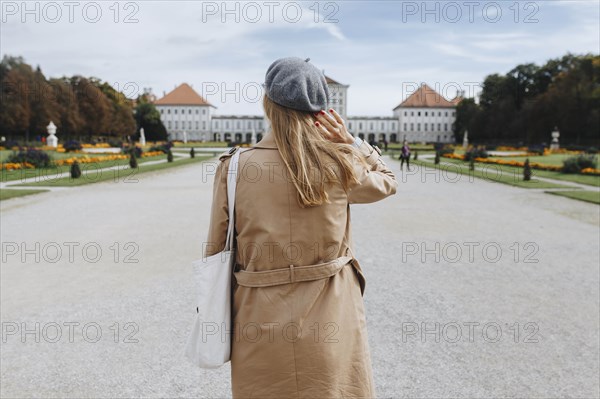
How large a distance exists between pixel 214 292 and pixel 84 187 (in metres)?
14.9

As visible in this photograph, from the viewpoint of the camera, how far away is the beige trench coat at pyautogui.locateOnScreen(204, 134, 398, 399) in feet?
5.84

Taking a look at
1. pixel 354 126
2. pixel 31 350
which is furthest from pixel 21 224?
pixel 354 126

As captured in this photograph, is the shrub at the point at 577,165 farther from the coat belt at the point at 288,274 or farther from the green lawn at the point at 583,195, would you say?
the coat belt at the point at 288,274

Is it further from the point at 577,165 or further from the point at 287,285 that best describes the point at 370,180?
the point at 577,165

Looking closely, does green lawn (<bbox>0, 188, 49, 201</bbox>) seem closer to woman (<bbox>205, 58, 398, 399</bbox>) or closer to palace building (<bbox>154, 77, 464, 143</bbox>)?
woman (<bbox>205, 58, 398, 399</bbox>)

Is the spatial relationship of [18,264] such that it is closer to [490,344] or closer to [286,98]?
[490,344]

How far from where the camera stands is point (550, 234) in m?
8.71

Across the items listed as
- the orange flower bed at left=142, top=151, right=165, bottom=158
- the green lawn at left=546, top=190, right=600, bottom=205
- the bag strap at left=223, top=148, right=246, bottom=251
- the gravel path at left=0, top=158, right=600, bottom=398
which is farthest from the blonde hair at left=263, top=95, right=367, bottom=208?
the orange flower bed at left=142, top=151, right=165, bottom=158

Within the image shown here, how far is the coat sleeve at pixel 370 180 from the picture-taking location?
186cm

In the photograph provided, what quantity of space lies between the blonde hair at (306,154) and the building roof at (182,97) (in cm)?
11069

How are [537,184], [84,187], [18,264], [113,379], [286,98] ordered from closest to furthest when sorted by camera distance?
[286,98] < [113,379] < [18,264] < [84,187] < [537,184]

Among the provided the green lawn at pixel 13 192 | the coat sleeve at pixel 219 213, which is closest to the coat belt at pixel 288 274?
the coat sleeve at pixel 219 213

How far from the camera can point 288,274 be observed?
5.94ft

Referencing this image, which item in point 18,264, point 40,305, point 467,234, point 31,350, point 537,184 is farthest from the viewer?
point 537,184
